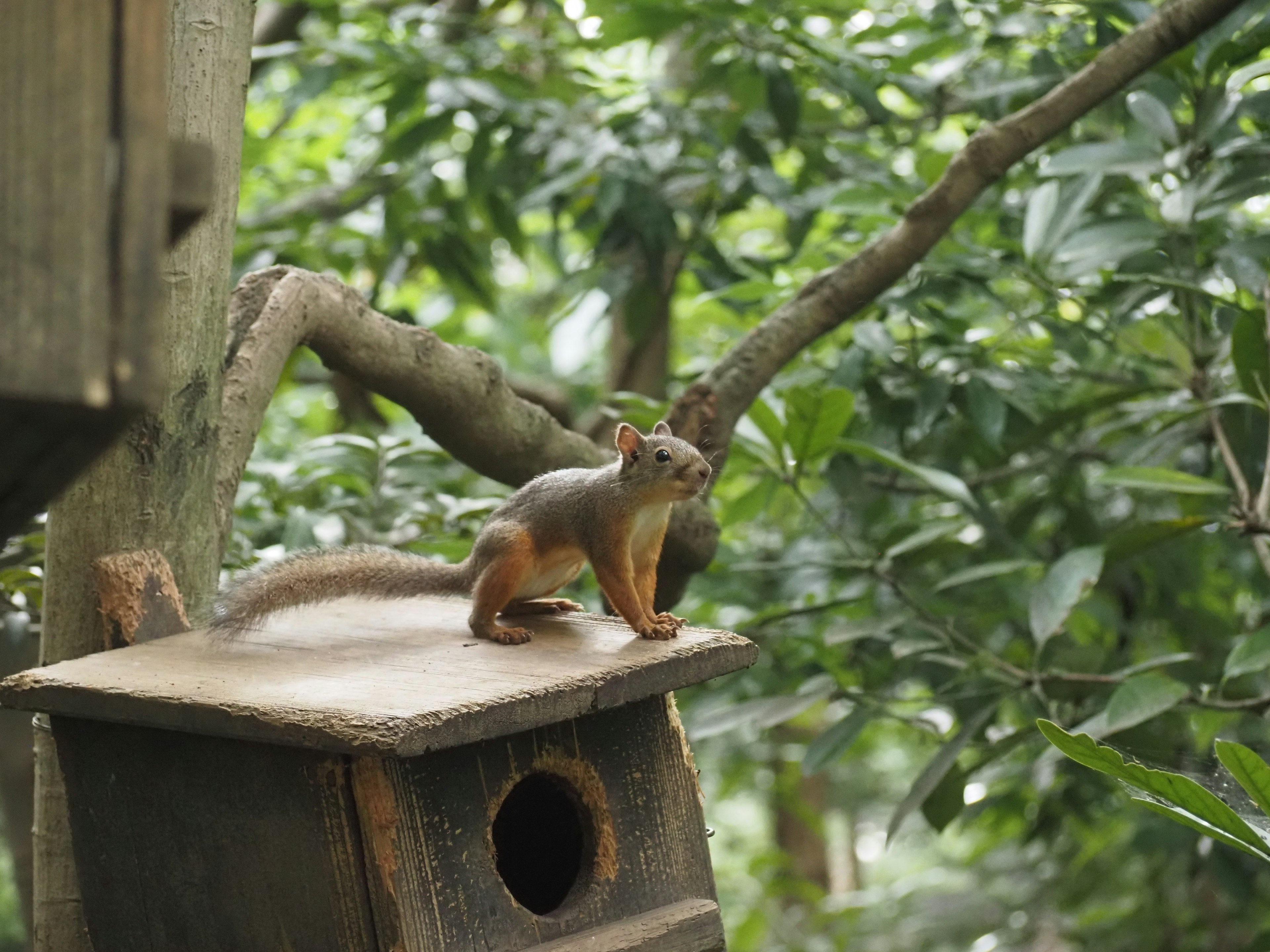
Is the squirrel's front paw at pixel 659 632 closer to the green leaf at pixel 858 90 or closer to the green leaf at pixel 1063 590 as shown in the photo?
the green leaf at pixel 1063 590

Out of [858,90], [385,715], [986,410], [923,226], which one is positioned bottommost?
[385,715]

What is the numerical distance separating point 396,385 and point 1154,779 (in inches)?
49.2

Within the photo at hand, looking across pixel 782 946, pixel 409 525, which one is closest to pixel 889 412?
pixel 409 525

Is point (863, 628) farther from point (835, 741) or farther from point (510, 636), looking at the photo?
point (510, 636)

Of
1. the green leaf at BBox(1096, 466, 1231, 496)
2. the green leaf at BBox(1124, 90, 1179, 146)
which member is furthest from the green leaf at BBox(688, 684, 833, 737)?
the green leaf at BBox(1124, 90, 1179, 146)

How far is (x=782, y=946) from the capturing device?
5.60m

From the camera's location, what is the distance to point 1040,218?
2.61m

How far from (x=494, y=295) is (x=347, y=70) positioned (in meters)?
0.98

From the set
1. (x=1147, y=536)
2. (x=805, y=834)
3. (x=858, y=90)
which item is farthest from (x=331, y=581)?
(x=805, y=834)

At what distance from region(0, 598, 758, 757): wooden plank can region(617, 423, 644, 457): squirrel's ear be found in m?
0.24

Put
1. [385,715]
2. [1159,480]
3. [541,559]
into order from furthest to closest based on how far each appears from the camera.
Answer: [1159,480] → [541,559] → [385,715]

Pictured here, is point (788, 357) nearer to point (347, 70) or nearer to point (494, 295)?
point (347, 70)

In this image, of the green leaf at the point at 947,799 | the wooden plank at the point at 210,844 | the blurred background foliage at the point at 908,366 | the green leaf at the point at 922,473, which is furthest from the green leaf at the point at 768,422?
the wooden plank at the point at 210,844

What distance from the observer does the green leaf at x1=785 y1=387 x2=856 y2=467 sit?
7.35ft
